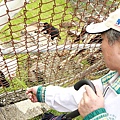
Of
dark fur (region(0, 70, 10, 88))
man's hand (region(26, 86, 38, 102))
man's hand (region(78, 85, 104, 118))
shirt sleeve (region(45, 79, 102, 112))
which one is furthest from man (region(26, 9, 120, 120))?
dark fur (region(0, 70, 10, 88))

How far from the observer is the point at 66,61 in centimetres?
374

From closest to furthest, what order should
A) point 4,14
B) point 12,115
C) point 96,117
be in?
point 96,117 < point 4,14 < point 12,115

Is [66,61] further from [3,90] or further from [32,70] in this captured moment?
[3,90]

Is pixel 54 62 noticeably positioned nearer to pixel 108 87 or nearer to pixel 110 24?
pixel 108 87

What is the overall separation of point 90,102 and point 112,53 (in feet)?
0.94

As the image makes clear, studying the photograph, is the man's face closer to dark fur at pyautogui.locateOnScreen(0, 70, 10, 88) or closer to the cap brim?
the cap brim

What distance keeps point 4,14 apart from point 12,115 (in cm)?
169

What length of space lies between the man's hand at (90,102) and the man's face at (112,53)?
177 mm

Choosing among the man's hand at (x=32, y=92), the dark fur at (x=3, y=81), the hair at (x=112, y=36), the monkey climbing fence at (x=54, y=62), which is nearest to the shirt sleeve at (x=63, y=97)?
the man's hand at (x=32, y=92)

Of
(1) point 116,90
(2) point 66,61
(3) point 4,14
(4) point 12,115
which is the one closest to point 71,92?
(1) point 116,90

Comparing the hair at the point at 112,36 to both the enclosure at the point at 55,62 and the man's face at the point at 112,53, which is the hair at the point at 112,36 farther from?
the enclosure at the point at 55,62

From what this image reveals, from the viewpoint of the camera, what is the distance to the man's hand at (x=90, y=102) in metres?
1.68

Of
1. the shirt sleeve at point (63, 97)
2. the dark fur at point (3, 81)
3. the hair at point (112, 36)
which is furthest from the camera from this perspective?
the dark fur at point (3, 81)

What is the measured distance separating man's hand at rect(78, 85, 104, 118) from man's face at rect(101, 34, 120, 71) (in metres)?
0.18
